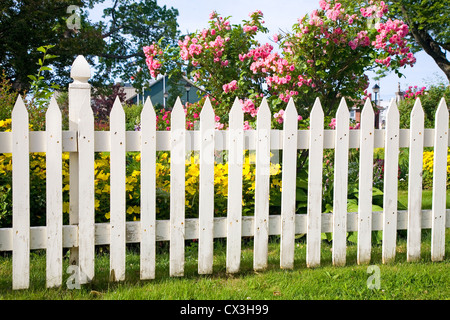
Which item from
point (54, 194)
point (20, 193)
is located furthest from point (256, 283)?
point (20, 193)

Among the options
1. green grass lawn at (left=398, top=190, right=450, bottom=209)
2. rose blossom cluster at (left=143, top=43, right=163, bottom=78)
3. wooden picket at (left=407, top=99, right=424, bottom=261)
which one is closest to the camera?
wooden picket at (left=407, top=99, right=424, bottom=261)

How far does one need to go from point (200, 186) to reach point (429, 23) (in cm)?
1742

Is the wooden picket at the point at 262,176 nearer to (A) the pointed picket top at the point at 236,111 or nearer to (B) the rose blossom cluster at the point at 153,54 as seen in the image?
(A) the pointed picket top at the point at 236,111

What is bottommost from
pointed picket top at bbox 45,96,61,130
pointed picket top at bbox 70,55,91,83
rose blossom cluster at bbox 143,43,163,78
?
pointed picket top at bbox 45,96,61,130

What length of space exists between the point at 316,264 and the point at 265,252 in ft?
1.51

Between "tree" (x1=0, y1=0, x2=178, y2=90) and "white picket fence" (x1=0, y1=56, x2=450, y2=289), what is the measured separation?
11.0 meters

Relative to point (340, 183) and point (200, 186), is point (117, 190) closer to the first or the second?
point (200, 186)

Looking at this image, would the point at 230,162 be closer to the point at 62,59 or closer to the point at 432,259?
the point at 432,259

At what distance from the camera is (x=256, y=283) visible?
11.0 ft

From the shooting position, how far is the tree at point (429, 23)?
1681 cm

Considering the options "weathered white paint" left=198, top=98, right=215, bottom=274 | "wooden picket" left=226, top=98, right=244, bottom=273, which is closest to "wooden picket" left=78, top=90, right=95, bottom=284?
"weathered white paint" left=198, top=98, right=215, bottom=274

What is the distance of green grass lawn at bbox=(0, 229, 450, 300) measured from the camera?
124 inches

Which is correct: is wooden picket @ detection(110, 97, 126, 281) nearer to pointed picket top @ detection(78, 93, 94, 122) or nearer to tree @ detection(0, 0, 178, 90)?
pointed picket top @ detection(78, 93, 94, 122)

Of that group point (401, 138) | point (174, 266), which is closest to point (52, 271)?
point (174, 266)
